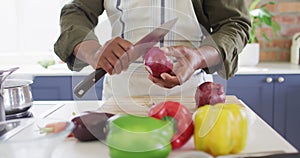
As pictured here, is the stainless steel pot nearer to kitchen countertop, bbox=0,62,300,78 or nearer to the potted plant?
kitchen countertop, bbox=0,62,300,78

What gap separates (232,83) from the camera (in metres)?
1.87

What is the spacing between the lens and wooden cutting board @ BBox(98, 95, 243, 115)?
834 mm

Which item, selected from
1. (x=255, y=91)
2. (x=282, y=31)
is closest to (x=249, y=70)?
(x=255, y=91)

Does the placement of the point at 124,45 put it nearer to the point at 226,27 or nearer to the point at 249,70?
the point at 226,27

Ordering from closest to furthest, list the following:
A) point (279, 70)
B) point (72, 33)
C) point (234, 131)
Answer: point (234, 131) → point (72, 33) → point (279, 70)

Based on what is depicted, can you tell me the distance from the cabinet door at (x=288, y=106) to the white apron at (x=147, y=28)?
1.00 m

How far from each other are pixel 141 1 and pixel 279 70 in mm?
1095

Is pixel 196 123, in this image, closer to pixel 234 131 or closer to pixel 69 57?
pixel 234 131

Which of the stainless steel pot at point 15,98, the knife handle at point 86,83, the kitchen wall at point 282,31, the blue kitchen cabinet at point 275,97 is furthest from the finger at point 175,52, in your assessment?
the kitchen wall at point 282,31

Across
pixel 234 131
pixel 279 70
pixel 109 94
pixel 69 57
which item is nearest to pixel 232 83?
pixel 279 70

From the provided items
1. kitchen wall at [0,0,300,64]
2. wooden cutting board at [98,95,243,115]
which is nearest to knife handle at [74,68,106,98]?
wooden cutting board at [98,95,243,115]

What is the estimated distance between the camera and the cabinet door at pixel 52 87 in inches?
75.0

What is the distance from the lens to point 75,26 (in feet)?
2.85

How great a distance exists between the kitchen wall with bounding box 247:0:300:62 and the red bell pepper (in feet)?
5.45
